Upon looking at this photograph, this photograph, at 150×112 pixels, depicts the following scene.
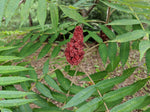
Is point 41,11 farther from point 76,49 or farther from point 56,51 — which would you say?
point 56,51

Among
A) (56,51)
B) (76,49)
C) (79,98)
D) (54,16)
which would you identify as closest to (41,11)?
(54,16)

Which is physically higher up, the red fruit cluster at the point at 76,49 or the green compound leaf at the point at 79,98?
the red fruit cluster at the point at 76,49

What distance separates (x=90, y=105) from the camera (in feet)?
3.44

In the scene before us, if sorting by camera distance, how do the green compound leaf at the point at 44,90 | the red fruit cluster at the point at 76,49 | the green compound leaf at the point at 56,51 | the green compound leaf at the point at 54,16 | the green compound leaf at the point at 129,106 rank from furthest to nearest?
the green compound leaf at the point at 56,51 < the red fruit cluster at the point at 76,49 < the green compound leaf at the point at 44,90 < the green compound leaf at the point at 54,16 < the green compound leaf at the point at 129,106

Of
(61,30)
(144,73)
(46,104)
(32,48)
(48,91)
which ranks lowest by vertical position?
(144,73)

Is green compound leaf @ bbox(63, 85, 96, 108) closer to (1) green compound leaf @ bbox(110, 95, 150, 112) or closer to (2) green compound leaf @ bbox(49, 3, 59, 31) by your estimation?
(1) green compound leaf @ bbox(110, 95, 150, 112)

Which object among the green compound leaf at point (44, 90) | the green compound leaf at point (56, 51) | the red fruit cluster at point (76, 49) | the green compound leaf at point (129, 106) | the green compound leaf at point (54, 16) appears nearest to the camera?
the green compound leaf at point (129, 106)

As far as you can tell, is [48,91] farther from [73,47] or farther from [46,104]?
[73,47]

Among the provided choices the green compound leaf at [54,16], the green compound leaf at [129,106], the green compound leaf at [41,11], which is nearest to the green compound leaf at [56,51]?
the green compound leaf at [54,16]

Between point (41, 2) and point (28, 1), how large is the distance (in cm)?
9

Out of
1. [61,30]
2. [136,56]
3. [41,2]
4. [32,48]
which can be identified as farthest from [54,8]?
[136,56]

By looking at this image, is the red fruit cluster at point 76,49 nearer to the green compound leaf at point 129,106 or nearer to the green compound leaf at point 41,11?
the green compound leaf at point 41,11

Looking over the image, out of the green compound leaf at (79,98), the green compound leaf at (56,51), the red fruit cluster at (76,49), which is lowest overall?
the green compound leaf at (79,98)

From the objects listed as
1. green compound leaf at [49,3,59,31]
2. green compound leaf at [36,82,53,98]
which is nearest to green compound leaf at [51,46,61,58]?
green compound leaf at [36,82,53,98]
